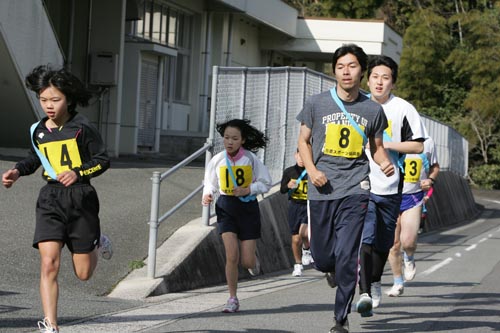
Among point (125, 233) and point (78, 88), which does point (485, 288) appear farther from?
point (78, 88)

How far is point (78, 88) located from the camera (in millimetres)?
7266

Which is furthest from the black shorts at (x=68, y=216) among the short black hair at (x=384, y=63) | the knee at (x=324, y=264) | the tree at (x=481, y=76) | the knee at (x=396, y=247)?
the tree at (x=481, y=76)

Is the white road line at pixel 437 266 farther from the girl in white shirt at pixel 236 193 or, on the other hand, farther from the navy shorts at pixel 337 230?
the navy shorts at pixel 337 230

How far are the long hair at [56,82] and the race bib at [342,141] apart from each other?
A: 1.80m

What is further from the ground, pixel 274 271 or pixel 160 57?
pixel 160 57

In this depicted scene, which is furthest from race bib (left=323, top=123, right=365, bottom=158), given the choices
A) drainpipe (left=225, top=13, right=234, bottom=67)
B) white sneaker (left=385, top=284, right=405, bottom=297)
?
drainpipe (left=225, top=13, right=234, bottom=67)

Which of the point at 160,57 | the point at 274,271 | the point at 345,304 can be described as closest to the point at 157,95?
the point at 160,57

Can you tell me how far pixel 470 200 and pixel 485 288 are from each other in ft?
75.4

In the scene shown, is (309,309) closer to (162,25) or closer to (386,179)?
(386,179)

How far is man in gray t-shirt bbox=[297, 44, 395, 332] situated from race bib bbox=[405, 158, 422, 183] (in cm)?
275

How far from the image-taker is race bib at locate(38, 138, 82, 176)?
7.17m

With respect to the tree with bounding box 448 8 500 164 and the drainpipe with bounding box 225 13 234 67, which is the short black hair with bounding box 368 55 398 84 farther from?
the tree with bounding box 448 8 500 164

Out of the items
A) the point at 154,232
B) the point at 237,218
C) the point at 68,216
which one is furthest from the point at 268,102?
the point at 68,216

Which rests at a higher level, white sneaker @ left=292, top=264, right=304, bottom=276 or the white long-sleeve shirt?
the white long-sleeve shirt
